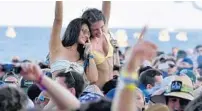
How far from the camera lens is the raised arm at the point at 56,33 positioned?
4.45m

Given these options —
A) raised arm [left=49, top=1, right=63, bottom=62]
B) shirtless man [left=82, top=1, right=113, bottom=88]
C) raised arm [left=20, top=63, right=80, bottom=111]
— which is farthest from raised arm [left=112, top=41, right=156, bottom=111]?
shirtless man [left=82, top=1, right=113, bottom=88]

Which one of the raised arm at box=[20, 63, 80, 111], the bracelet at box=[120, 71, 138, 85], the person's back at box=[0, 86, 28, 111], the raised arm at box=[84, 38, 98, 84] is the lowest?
the raised arm at box=[84, 38, 98, 84]

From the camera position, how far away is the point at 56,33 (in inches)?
177

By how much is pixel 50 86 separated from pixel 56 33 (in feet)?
5.71

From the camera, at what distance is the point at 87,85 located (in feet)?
14.0

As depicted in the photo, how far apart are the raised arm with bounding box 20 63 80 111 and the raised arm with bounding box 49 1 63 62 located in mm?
1625

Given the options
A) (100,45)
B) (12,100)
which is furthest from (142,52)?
(100,45)

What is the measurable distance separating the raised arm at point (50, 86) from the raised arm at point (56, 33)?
5.33 ft

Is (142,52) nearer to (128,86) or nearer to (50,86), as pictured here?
(128,86)

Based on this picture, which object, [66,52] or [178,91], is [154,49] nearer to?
[178,91]

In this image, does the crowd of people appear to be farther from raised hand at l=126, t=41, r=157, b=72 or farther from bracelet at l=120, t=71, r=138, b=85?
raised hand at l=126, t=41, r=157, b=72

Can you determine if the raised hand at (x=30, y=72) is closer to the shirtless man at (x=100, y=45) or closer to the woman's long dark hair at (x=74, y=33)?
the woman's long dark hair at (x=74, y=33)

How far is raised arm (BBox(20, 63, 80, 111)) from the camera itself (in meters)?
2.70

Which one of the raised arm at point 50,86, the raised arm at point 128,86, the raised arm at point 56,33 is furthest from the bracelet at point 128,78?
the raised arm at point 56,33
